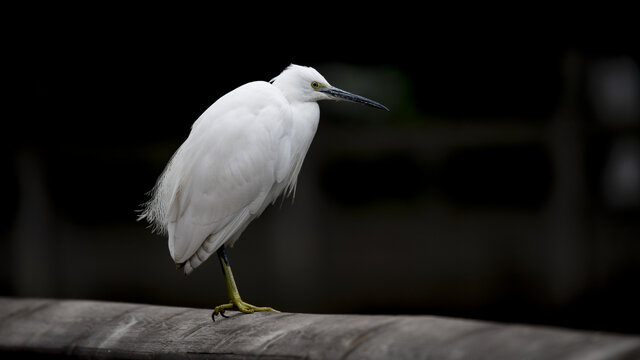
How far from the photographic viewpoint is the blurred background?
374 centimetres

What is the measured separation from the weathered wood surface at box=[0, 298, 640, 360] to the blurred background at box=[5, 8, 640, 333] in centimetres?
189

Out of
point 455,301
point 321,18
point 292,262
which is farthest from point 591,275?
point 321,18

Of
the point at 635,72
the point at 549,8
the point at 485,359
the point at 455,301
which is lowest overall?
the point at 455,301

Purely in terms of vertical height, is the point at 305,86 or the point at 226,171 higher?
the point at 305,86

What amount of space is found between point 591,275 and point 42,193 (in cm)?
240

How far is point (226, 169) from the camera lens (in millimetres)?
2123

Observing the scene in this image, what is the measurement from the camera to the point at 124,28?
4.30 metres

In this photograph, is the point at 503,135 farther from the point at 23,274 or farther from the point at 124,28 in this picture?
the point at 23,274

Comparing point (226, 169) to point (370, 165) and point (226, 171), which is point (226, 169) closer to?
point (226, 171)

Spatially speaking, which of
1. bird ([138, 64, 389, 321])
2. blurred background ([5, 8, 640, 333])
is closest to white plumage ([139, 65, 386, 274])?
bird ([138, 64, 389, 321])

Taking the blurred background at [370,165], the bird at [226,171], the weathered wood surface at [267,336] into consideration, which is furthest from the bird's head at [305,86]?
the blurred background at [370,165]

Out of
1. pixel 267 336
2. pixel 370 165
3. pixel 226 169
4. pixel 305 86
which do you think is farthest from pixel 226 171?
pixel 370 165

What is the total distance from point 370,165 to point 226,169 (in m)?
2.08

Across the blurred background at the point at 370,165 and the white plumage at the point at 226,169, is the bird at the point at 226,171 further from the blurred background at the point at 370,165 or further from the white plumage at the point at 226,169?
the blurred background at the point at 370,165
